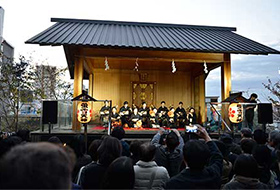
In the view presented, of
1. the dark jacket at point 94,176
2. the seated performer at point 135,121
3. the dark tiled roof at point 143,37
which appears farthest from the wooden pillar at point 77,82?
the dark jacket at point 94,176

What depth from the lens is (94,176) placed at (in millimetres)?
2518

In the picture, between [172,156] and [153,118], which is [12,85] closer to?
[153,118]

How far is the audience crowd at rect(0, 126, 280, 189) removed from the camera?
1.02 metres

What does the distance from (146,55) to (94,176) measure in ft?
27.5

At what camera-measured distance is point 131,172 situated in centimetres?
195

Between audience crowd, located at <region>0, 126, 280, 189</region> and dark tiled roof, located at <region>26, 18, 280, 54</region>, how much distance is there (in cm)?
554

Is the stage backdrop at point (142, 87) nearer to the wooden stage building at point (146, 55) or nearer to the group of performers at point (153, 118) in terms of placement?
the wooden stage building at point (146, 55)

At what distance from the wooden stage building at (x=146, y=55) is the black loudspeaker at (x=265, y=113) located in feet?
6.50

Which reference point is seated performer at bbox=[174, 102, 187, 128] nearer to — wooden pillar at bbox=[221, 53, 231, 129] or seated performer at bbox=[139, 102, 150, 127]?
seated performer at bbox=[139, 102, 150, 127]

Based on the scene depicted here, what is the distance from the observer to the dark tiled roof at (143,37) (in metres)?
9.05

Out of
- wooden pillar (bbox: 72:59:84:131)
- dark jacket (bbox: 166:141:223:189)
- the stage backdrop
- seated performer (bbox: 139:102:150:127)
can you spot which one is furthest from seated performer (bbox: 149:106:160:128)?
dark jacket (bbox: 166:141:223:189)

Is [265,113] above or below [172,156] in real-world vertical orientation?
above

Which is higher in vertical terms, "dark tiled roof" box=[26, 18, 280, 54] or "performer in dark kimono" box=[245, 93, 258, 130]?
"dark tiled roof" box=[26, 18, 280, 54]

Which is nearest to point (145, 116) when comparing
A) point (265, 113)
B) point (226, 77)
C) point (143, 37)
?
point (143, 37)
